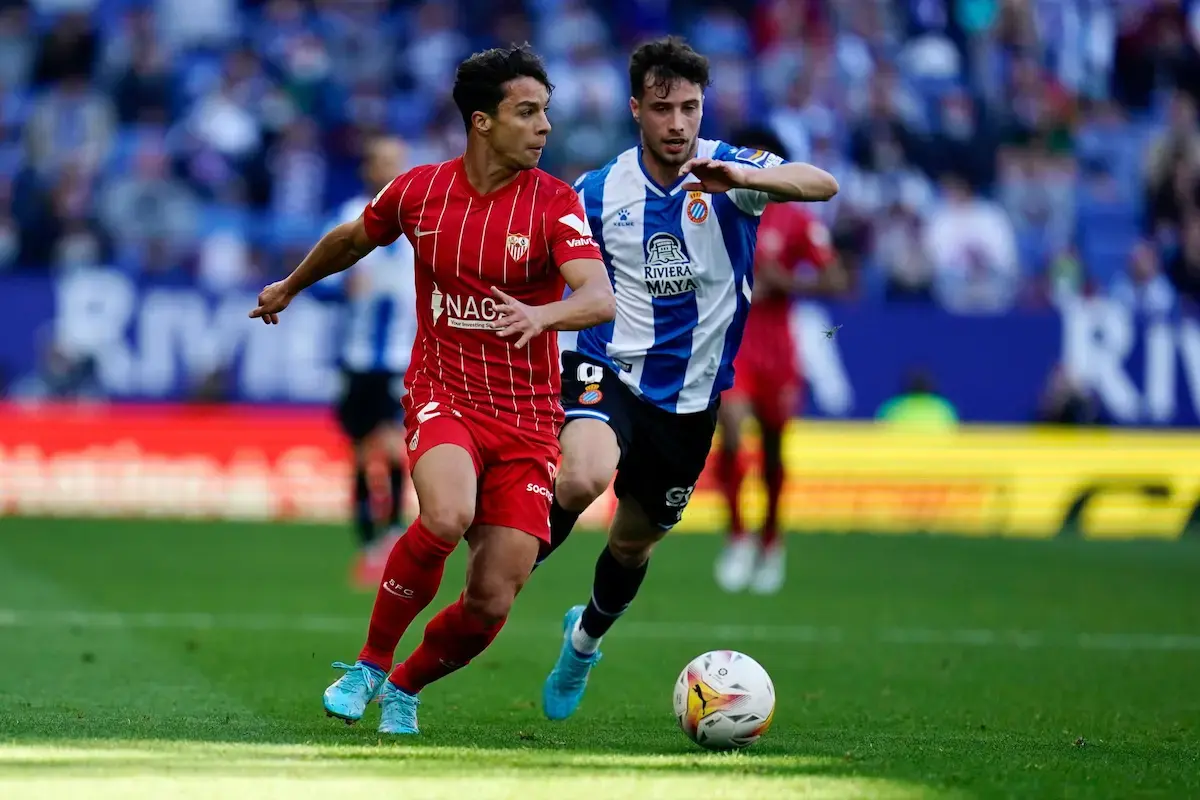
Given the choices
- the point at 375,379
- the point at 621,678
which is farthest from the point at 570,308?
the point at 375,379

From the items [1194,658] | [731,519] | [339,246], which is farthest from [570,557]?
[339,246]

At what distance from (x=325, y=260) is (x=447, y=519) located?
1.08m

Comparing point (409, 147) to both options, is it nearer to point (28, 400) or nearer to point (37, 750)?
point (28, 400)

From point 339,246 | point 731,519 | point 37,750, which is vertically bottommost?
point 731,519

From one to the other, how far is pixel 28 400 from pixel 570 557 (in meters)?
6.24

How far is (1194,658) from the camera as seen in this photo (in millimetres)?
9352

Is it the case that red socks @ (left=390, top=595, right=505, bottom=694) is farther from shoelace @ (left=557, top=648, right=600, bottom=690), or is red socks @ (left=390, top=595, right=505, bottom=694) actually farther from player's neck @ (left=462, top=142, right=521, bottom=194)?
player's neck @ (left=462, top=142, right=521, bottom=194)

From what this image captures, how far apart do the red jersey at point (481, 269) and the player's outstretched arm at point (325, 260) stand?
0.06 m

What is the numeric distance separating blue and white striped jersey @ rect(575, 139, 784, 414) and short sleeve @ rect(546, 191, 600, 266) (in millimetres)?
1051

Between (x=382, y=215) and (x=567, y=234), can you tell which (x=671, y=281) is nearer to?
(x=567, y=234)

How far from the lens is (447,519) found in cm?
579

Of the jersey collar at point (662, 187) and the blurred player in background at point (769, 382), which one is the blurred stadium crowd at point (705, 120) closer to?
the blurred player in background at point (769, 382)

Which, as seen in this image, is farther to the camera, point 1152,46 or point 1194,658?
point 1152,46

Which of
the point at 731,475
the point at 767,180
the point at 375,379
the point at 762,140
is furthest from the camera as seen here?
the point at 731,475
